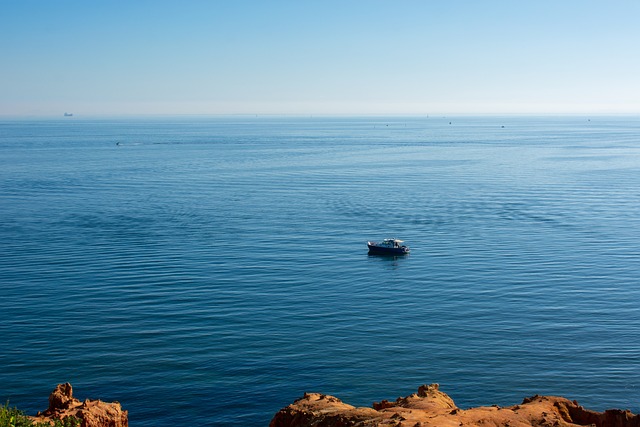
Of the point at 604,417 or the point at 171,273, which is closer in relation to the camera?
the point at 604,417

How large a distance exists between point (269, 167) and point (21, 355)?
139m

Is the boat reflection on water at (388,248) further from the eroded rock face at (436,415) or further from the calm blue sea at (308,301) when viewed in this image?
the eroded rock face at (436,415)

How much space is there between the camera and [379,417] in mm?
31438

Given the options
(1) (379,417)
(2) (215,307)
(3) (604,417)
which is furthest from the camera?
(2) (215,307)

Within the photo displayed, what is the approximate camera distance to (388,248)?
86.2 meters

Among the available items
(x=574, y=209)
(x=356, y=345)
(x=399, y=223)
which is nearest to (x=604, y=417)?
(x=356, y=345)

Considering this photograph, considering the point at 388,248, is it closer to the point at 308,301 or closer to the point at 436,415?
the point at 308,301

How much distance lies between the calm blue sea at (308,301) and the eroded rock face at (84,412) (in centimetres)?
693

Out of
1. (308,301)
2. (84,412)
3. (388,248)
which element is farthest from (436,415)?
(388,248)

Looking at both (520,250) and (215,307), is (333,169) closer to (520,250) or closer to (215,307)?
(520,250)

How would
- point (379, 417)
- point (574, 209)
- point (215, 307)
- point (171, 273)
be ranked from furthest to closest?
point (574, 209)
point (171, 273)
point (215, 307)
point (379, 417)

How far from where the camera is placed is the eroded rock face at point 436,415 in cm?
3133

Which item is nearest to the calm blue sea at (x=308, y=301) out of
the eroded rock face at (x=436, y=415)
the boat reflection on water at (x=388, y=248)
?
the boat reflection on water at (x=388, y=248)

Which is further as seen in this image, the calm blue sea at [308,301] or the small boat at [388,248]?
the small boat at [388,248]
